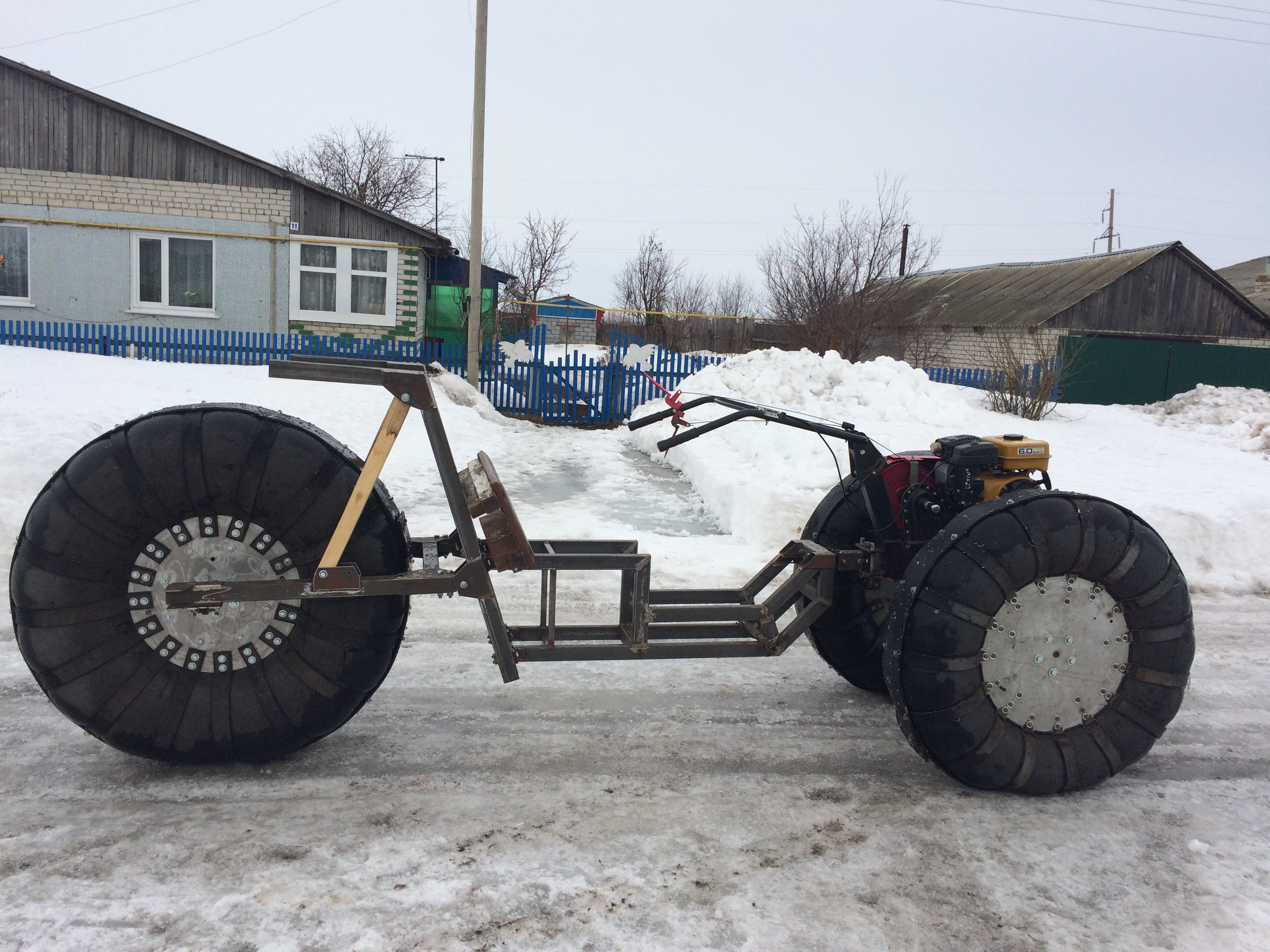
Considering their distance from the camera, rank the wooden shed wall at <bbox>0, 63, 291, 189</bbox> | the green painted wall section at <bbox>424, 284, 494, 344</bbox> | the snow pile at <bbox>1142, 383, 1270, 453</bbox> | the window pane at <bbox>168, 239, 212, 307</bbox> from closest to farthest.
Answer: the snow pile at <bbox>1142, 383, 1270, 453</bbox> → the wooden shed wall at <bbox>0, 63, 291, 189</bbox> → the window pane at <bbox>168, 239, 212, 307</bbox> → the green painted wall section at <bbox>424, 284, 494, 344</bbox>

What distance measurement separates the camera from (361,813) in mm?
3000

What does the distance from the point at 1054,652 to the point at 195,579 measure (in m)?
3.14

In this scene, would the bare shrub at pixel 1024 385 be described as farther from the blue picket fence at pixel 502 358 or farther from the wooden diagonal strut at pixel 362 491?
the wooden diagonal strut at pixel 362 491

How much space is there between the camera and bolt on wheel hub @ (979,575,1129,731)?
129 inches

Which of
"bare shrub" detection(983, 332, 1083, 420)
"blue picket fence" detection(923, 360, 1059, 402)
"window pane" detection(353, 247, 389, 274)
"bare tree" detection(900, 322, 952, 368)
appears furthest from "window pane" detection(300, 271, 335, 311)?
"bare tree" detection(900, 322, 952, 368)

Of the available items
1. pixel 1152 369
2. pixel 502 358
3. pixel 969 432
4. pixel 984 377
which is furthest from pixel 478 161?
pixel 1152 369

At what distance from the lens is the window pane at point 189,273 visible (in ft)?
63.7

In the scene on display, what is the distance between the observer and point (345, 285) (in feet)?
65.4

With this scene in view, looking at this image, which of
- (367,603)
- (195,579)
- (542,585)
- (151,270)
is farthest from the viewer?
(151,270)

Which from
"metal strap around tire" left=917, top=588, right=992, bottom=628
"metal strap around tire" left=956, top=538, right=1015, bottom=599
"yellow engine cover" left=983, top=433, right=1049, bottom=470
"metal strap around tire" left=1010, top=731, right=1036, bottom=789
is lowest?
"metal strap around tire" left=1010, top=731, right=1036, bottom=789

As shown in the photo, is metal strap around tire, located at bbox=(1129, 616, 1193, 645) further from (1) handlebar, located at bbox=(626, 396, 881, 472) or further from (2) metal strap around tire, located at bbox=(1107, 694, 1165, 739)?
(1) handlebar, located at bbox=(626, 396, 881, 472)

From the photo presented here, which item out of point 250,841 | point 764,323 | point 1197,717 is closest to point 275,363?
point 250,841

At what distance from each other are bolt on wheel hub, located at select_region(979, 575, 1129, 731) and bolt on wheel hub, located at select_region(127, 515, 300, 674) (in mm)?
2589

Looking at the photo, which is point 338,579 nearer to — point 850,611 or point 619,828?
point 619,828
